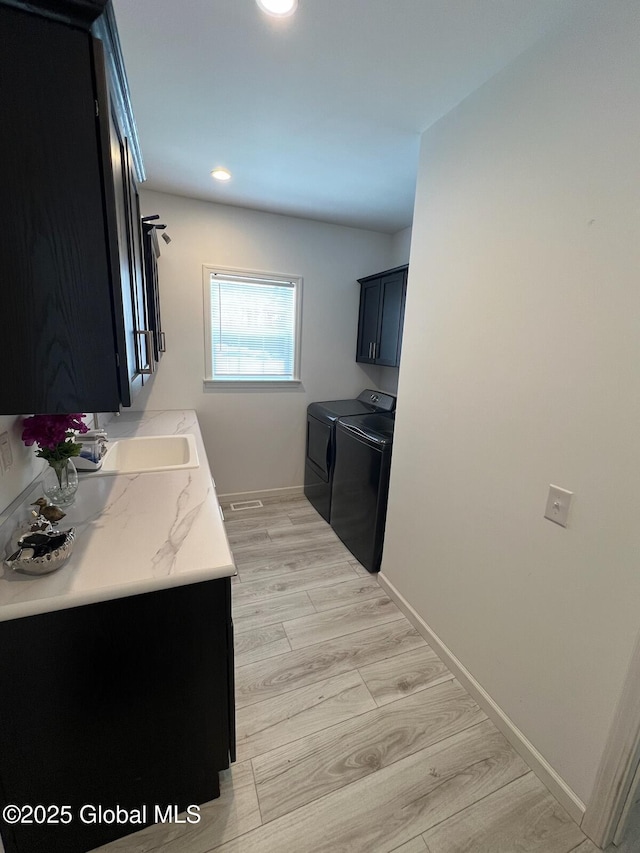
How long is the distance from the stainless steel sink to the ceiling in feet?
5.68

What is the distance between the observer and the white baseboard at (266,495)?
11.3 ft

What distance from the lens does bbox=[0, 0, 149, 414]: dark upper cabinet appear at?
26.7 inches

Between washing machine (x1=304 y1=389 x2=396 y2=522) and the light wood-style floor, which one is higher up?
washing machine (x1=304 y1=389 x2=396 y2=522)

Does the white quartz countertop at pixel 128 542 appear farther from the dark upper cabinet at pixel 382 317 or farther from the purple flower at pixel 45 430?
the dark upper cabinet at pixel 382 317

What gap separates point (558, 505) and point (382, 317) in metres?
2.29

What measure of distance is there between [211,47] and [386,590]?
A: 2.85 metres

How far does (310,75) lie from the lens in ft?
4.73

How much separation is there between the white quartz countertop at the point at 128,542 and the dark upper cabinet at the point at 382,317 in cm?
199

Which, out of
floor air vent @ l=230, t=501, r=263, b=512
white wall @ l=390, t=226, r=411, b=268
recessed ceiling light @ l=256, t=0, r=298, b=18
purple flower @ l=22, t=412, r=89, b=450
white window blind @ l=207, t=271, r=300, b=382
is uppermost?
recessed ceiling light @ l=256, t=0, r=298, b=18

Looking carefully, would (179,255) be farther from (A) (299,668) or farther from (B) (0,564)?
(A) (299,668)

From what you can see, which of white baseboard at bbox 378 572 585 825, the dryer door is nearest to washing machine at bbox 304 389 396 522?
the dryer door

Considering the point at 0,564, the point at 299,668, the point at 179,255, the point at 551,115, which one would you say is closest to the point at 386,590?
the point at 299,668

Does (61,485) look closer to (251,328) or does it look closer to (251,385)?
(251,385)

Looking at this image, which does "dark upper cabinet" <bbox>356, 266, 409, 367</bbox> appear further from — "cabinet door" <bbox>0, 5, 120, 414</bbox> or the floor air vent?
"cabinet door" <bbox>0, 5, 120, 414</bbox>
